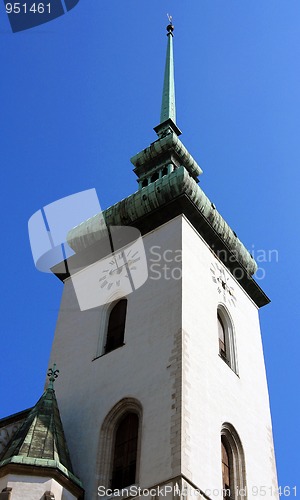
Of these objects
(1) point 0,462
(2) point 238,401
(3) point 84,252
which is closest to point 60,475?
(1) point 0,462

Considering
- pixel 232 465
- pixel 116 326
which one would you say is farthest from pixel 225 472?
pixel 116 326

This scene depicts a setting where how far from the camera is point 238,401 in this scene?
57.3ft

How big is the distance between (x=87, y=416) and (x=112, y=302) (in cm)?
344

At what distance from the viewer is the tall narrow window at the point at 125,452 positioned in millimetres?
14930

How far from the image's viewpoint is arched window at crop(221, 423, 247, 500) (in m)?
15.5

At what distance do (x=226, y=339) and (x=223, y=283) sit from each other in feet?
5.52

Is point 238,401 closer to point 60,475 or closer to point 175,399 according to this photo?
point 175,399

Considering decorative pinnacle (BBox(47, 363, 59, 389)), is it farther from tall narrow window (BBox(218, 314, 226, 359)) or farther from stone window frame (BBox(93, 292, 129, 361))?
tall narrow window (BBox(218, 314, 226, 359))

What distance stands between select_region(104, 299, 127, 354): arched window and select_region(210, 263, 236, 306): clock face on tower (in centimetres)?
231

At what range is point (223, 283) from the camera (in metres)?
20.1

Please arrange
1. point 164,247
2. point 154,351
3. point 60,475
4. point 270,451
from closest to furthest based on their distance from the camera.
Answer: point 60,475
point 154,351
point 270,451
point 164,247

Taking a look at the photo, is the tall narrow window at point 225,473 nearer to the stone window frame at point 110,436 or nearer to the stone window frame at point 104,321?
the stone window frame at point 110,436

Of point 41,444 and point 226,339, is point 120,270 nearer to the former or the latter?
point 226,339

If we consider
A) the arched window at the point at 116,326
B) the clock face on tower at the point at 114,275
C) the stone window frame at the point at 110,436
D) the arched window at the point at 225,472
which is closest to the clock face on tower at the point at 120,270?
the clock face on tower at the point at 114,275
